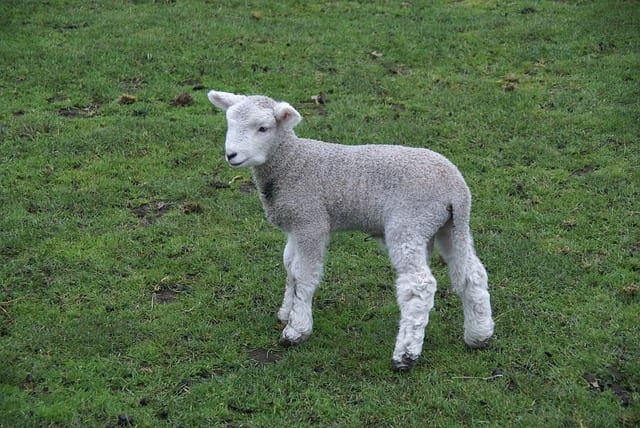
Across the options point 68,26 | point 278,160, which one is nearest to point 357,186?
point 278,160

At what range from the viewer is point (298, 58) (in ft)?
44.7

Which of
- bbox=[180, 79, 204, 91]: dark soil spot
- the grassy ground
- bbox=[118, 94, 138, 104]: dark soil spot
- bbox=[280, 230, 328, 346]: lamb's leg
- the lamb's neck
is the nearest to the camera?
the grassy ground

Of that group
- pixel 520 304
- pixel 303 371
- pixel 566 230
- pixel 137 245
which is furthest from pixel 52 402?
pixel 566 230

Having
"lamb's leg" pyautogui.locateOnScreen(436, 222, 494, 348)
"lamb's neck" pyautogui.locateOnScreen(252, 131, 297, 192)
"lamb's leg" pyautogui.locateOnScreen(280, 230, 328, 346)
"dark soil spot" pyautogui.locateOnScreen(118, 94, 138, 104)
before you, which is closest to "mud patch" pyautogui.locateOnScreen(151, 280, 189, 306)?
"lamb's leg" pyautogui.locateOnScreen(280, 230, 328, 346)

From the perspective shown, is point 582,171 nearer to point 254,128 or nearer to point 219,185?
point 219,185

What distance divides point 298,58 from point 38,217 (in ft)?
19.4

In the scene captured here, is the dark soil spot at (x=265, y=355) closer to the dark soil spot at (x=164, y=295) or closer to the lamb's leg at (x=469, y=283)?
the dark soil spot at (x=164, y=295)

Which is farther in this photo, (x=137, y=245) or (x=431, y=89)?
(x=431, y=89)

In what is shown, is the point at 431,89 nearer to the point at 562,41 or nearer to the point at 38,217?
the point at 562,41

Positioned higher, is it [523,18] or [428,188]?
[428,188]

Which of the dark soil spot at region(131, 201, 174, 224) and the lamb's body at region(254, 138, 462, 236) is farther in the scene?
the dark soil spot at region(131, 201, 174, 224)

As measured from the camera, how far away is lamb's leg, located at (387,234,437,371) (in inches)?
255

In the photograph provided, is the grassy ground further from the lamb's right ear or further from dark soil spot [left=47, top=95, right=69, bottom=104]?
the lamb's right ear

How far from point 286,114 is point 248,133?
0.39m
